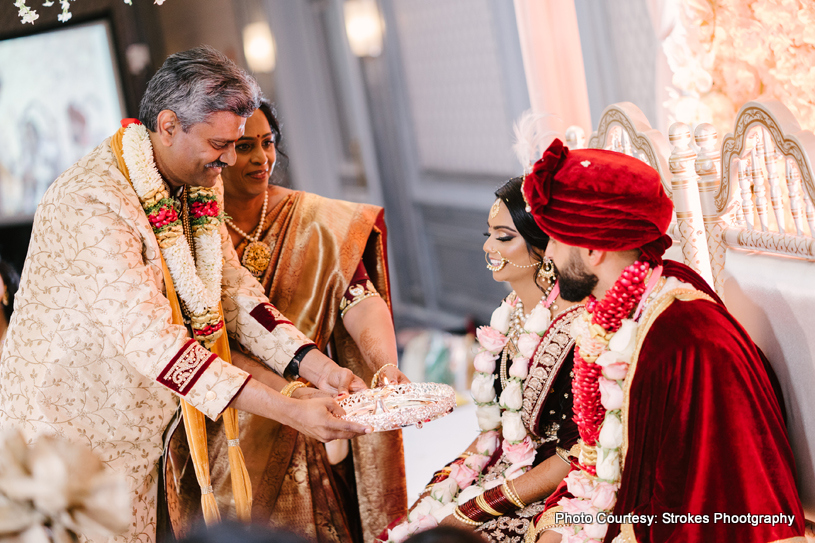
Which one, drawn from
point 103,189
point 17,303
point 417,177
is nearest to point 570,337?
point 103,189

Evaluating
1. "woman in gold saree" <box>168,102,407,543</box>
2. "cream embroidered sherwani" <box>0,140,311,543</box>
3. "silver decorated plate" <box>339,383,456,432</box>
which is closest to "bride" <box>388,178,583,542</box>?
"silver decorated plate" <box>339,383,456,432</box>

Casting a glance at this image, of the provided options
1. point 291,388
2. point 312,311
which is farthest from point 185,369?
point 312,311

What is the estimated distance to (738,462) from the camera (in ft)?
4.74

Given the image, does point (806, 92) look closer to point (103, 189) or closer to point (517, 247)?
point (517, 247)

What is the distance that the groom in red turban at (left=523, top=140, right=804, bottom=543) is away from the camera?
4.75ft

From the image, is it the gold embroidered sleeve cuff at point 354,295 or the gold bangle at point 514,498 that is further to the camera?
the gold embroidered sleeve cuff at point 354,295

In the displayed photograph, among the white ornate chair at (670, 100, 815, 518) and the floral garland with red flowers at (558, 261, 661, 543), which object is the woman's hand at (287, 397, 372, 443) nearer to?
the floral garland with red flowers at (558, 261, 661, 543)

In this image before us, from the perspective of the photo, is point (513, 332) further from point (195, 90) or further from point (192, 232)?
point (195, 90)

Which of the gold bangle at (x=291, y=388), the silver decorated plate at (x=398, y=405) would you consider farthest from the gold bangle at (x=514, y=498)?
the gold bangle at (x=291, y=388)

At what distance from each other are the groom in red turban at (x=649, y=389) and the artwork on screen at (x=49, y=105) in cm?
463

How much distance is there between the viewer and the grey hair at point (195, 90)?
1895 millimetres

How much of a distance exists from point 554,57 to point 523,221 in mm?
2034

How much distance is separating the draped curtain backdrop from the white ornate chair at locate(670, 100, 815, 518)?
66.9 inches

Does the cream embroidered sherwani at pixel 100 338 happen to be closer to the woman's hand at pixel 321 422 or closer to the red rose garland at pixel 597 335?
the woman's hand at pixel 321 422
